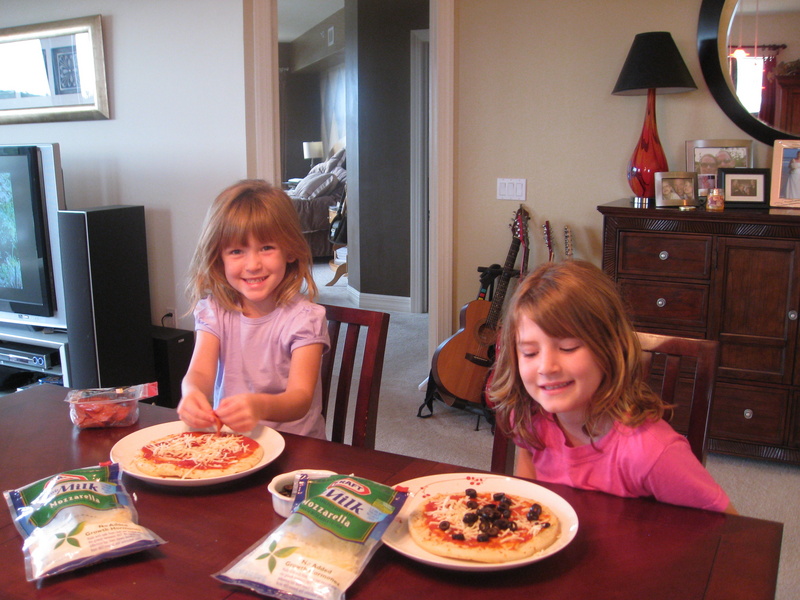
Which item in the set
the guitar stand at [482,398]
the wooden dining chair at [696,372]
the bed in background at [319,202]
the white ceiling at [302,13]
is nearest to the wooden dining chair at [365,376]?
the wooden dining chair at [696,372]

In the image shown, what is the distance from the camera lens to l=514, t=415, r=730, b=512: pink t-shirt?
1056 mm

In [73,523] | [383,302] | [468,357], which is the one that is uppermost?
[73,523]

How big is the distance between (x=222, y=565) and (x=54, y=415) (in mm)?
720

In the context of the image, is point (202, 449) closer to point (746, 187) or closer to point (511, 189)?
point (746, 187)

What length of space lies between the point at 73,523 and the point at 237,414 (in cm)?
36

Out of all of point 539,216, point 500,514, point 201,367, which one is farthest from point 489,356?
point 500,514

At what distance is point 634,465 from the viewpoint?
1106 mm

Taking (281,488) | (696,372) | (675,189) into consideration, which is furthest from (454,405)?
(281,488)

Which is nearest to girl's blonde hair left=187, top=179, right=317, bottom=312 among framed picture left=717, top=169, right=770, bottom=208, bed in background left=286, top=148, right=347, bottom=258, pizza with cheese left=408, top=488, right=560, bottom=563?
pizza with cheese left=408, top=488, right=560, bottom=563

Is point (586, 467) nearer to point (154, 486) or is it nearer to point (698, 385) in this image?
point (698, 385)

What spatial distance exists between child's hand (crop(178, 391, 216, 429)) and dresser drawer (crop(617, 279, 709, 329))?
2.04 m

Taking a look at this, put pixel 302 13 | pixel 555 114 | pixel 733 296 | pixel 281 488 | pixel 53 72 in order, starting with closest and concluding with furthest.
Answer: pixel 281 488 → pixel 733 296 → pixel 555 114 → pixel 53 72 → pixel 302 13

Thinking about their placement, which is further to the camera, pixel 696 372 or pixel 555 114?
pixel 555 114

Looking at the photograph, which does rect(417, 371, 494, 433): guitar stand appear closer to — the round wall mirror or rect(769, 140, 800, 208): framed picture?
rect(769, 140, 800, 208): framed picture
